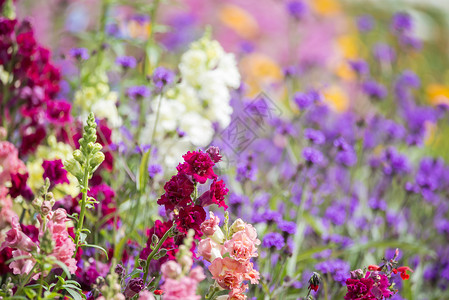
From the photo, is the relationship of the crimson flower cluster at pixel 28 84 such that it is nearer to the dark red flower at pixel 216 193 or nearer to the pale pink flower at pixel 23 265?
the pale pink flower at pixel 23 265

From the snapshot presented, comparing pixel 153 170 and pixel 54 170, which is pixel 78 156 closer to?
pixel 54 170

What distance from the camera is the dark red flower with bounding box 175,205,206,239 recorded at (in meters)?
1.13

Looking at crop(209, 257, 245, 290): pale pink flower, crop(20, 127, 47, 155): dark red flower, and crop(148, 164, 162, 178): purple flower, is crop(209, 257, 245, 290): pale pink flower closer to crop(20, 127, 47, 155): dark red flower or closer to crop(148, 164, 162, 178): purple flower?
crop(148, 164, 162, 178): purple flower

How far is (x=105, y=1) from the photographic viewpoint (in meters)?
2.34

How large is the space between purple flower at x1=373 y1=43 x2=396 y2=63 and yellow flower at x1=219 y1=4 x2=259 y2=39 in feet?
7.18

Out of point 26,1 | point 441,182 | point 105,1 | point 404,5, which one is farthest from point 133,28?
point 404,5

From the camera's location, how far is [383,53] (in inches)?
164

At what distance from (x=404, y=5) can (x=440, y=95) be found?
3.42 m

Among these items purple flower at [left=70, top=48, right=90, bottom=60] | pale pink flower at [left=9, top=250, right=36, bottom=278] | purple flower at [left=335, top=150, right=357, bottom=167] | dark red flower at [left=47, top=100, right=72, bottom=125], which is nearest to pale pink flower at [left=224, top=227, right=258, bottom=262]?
pale pink flower at [left=9, top=250, right=36, bottom=278]

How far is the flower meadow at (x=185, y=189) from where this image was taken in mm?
1149

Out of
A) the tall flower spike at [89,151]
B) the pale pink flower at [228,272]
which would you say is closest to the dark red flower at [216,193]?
the pale pink flower at [228,272]

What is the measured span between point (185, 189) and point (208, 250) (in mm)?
141

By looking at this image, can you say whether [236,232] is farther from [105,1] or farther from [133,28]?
[133,28]

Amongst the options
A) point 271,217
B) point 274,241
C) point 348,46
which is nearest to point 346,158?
point 271,217
